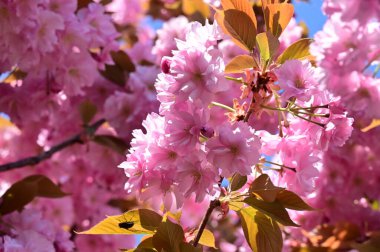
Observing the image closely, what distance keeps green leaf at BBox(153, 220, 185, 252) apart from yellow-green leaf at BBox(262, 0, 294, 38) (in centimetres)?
51

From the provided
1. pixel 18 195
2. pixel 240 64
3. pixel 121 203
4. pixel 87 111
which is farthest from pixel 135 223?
pixel 121 203

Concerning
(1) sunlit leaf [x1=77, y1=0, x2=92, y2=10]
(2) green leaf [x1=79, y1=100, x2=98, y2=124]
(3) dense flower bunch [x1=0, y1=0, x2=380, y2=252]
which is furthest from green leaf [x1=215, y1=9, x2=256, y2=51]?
(2) green leaf [x1=79, y1=100, x2=98, y2=124]

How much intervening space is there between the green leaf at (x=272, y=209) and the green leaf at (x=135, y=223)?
0.22 meters

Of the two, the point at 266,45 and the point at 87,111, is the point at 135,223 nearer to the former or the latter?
the point at 266,45

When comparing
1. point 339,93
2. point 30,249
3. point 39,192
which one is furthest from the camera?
point 339,93

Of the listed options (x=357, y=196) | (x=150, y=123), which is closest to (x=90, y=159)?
(x=357, y=196)

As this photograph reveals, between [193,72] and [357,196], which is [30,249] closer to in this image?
[193,72]

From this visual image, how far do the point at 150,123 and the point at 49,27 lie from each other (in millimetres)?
944

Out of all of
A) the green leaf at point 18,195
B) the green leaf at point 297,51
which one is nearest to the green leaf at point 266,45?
the green leaf at point 297,51

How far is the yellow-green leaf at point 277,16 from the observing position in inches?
56.9

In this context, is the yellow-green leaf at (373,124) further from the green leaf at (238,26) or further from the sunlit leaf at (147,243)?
the sunlit leaf at (147,243)

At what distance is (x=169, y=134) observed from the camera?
1.27 meters

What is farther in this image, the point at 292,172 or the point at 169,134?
the point at 292,172

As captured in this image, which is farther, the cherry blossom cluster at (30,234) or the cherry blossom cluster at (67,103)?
the cherry blossom cluster at (67,103)
